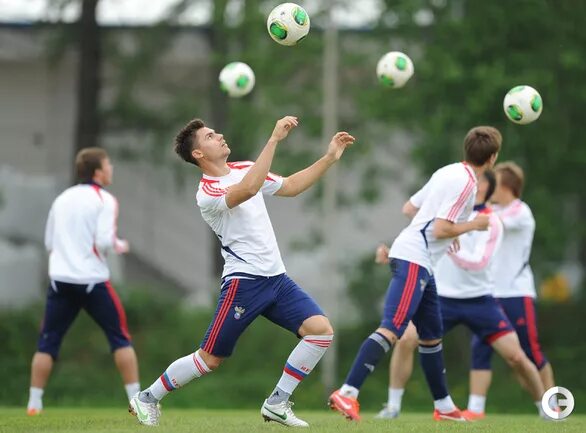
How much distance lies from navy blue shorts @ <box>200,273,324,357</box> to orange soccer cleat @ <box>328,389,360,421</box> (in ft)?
3.01

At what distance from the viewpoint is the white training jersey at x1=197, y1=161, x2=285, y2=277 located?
833 centimetres

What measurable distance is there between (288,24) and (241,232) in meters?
1.69

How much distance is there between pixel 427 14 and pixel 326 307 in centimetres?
417

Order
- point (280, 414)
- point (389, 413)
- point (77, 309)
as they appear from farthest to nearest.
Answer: point (77, 309)
point (389, 413)
point (280, 414)

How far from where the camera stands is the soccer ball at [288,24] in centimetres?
915

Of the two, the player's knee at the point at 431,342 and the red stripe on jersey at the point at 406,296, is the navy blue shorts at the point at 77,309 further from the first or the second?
the red stripe on jersey at the point at 406,296

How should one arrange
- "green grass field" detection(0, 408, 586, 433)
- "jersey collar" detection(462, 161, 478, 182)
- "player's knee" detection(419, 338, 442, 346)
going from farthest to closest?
"player's knee" detection(419, 338, 442, 346) < "jersey collar" detection(462, 161, 478, 182) < "green grass field" detection(0, 408, 586, 433)

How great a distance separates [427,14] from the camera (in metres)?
17.3

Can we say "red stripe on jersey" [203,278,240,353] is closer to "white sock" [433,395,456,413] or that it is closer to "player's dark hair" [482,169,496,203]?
"white sock" [433,395,456,413]

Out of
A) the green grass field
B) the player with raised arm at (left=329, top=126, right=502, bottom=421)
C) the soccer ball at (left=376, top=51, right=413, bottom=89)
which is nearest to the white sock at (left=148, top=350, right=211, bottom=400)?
the green grass field

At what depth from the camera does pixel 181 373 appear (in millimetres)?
8422

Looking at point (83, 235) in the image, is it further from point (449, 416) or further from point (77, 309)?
point (449, 416)

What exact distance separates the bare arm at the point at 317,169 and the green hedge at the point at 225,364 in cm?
724

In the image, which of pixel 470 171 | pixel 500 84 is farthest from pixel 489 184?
pixel 500 84
